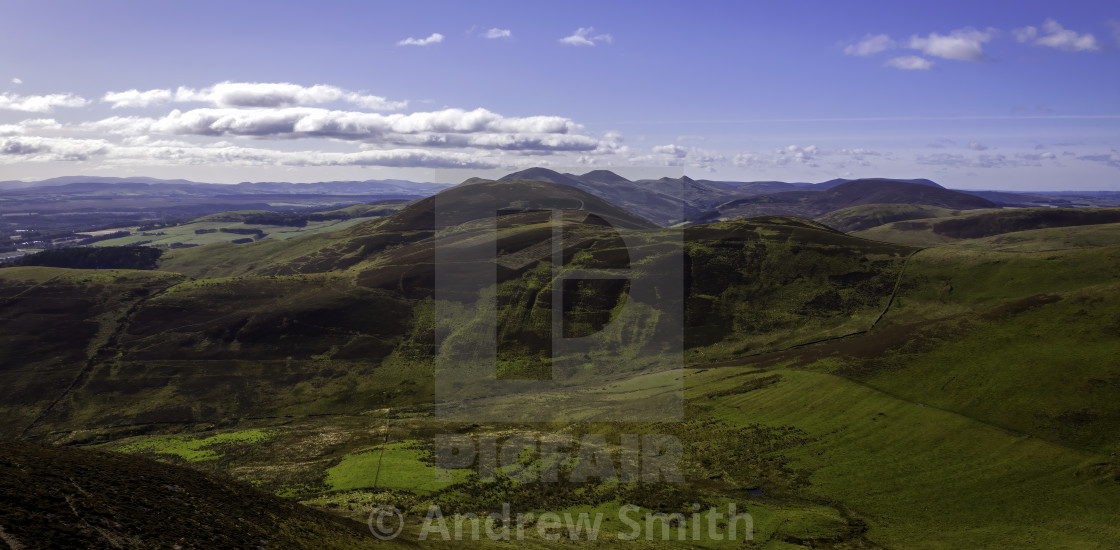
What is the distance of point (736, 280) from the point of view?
145m

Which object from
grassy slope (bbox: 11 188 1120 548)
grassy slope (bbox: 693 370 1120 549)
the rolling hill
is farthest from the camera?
grassy slope (bbox: 11 188 1120 548)

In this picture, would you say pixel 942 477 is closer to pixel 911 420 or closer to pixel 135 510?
pixel 911 420

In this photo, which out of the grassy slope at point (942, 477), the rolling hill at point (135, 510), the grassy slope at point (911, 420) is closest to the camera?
the rolling hill at point (135, 510)

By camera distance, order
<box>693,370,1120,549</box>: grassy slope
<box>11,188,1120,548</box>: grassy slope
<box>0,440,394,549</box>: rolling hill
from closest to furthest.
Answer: <box>0,440,394,549</box>: rolling hill, <box>693,370,1120,549</box>: grassy slope, <box>11,188,1120,548</box>: grassy slope

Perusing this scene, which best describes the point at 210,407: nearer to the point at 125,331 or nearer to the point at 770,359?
the point at 125,331

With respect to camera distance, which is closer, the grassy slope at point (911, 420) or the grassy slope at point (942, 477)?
the grassy slope at point (942, 477)

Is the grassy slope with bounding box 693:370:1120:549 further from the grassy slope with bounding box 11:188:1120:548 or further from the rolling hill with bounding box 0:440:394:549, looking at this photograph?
the rolling hill with bounding box 0:440:394:549

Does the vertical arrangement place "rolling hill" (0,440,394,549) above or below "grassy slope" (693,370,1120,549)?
above

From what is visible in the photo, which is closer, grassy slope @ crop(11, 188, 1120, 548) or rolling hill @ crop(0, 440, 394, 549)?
rolling hill @ crop(0, 440, 394, 549)

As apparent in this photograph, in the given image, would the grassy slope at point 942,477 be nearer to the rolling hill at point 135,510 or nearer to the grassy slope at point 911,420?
the grassy slope at point 911,420

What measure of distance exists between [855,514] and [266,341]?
12221 centimetres

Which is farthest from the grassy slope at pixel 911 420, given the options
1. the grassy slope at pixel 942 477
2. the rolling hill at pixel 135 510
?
the rolling hill at pixel 135 510

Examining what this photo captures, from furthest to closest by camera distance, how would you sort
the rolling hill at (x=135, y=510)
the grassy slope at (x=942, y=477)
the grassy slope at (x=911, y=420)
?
1. the grassy slope at (x=911, y=420)
2. the grassy slope at (x=942, y=477)
3. the rolling hill at (x=135, y=510)

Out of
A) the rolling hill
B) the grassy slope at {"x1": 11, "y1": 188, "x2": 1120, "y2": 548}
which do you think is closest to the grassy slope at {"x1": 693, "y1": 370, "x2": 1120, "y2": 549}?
the grassy slope at {"x1": 11, "y1": 188, "x2": 1120, "y2": 548}
